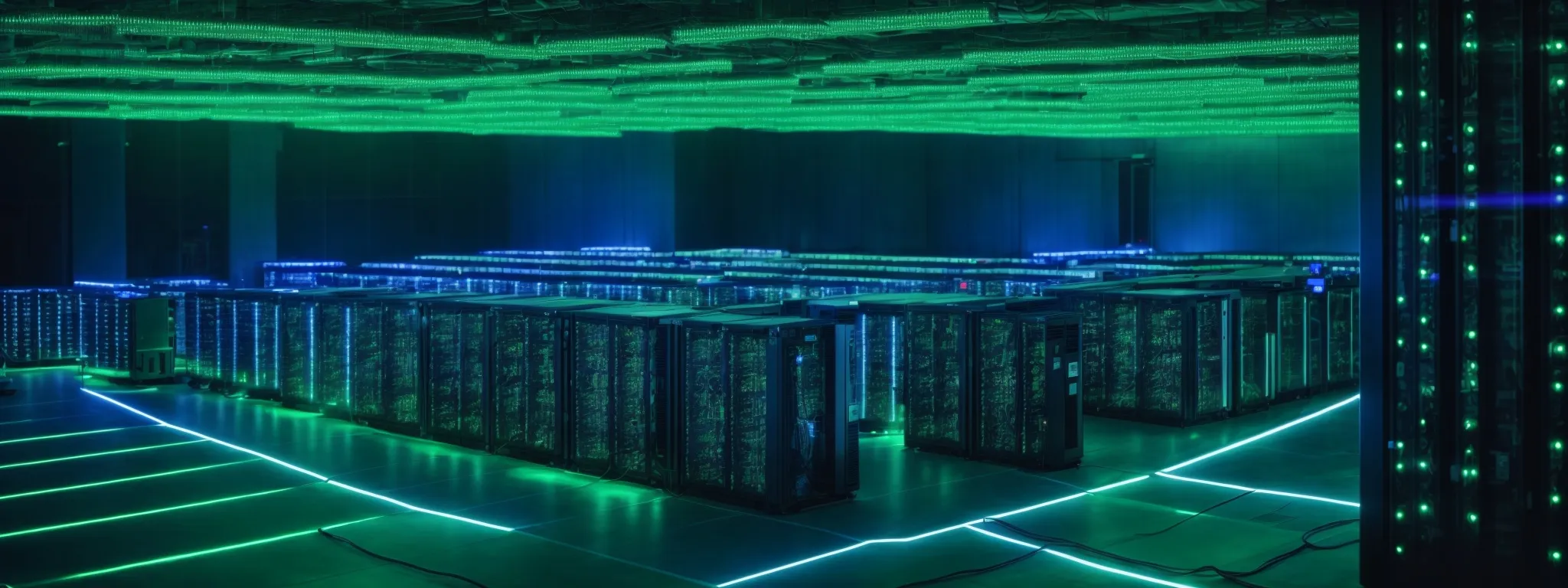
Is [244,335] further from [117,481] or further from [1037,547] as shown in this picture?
[1037,547]

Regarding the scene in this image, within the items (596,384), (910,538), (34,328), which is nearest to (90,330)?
(34,328)

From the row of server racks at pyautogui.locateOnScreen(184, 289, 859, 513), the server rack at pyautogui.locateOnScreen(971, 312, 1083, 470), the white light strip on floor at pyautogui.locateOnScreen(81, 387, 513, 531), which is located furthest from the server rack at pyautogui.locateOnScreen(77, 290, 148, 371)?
the server rack at pyautogui.locateOnScreen(971, 312, 1083, 470)

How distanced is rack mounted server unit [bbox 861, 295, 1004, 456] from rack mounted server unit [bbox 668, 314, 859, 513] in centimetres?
182

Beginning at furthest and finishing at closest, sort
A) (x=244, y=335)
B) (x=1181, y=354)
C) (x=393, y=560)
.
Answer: (x=244, y=335)
(x=1181, y=354)
(x=393, y=560)

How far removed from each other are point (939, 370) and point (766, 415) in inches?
97.2

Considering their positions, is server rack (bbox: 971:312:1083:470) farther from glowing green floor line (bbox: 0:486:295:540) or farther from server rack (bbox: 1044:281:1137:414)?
glowing green floor line (bbox: 0:486:295:540)

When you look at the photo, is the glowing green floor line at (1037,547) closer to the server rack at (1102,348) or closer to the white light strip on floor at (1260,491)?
the white light strip on floor at (1260,491)

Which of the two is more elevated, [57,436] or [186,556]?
[57,436]

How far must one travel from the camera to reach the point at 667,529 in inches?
309

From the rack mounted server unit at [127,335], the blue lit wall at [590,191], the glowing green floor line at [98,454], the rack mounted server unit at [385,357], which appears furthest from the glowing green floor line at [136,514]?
the blue lit wall at [590,191]

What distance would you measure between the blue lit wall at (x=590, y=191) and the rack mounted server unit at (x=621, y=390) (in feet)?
56.2

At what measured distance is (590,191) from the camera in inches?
1113

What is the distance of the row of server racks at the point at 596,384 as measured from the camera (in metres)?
8.54

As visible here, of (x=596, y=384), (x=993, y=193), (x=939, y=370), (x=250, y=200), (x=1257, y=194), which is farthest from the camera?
(x=993, y=193)
